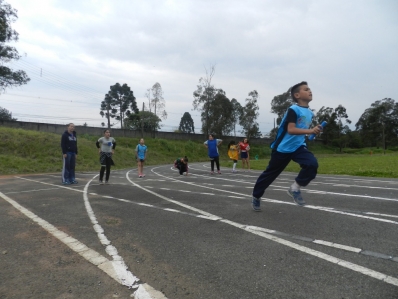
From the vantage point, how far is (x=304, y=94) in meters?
4.40

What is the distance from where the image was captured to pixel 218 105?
55.1 metres

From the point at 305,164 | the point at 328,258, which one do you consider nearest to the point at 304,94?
the point at 305,164

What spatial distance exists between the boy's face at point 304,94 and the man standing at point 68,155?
7635 millimetres

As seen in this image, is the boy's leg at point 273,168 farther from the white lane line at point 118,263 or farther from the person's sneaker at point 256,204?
the white lane line at point 118,263

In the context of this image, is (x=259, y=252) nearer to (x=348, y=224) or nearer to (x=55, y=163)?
(x=348, y=224)

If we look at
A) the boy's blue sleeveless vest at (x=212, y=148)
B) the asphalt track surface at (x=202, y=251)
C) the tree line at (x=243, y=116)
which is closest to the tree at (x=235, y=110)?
the tree line at (x=243, y=116)

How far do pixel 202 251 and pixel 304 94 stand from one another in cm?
278

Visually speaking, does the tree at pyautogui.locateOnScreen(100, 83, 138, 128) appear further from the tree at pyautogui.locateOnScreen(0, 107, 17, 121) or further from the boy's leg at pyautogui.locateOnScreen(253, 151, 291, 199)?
the boy's leg at pyautogui.locateOnScreen(253, 151, 291, 199)

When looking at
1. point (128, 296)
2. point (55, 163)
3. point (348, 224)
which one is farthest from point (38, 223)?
point (55, 163)

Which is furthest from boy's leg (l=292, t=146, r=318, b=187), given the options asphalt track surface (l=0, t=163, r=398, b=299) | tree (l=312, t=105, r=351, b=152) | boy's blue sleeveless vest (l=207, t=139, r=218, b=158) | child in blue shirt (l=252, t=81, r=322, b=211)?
tree (l=312, t=105, r=351, b=152)

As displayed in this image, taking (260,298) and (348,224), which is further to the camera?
(348,224)

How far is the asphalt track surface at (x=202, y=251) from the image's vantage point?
86.3 inches

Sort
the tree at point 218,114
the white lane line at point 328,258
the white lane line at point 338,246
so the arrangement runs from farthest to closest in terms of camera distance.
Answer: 1. the tree at point 218,114
2. the white lane line at point 338,246
3. the white lane line at point 328,258

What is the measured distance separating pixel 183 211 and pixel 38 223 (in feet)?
6.72
